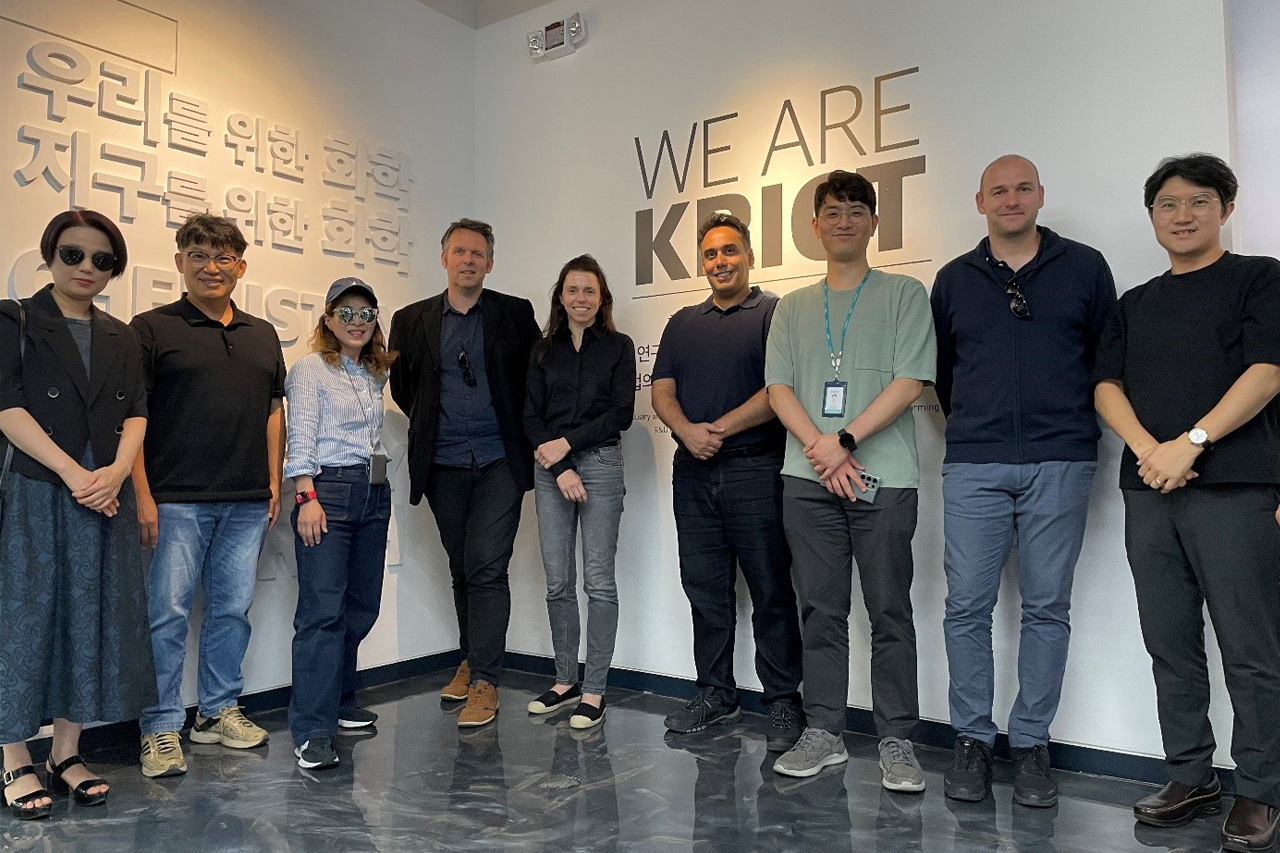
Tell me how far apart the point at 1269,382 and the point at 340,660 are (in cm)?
292

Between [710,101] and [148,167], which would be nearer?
[148,167]

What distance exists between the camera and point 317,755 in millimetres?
3012

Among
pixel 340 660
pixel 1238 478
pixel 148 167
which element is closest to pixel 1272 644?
pixel 1238 478

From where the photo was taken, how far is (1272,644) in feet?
7.95

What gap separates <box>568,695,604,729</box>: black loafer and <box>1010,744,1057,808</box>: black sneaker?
1.52 meters

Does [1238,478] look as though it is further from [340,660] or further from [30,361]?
[30,361]

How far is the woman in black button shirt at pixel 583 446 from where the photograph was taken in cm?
364

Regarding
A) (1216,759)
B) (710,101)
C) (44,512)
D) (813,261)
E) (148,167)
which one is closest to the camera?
(44,512)

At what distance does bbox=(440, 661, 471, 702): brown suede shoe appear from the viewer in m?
3.94

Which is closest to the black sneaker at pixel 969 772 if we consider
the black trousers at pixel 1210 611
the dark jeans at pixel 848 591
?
the dark jeans at pixel 848 591

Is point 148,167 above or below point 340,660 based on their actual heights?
above

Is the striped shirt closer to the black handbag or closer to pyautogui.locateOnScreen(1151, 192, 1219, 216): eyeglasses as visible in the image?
the black handbag

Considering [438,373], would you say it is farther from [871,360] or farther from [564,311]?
[871,360]

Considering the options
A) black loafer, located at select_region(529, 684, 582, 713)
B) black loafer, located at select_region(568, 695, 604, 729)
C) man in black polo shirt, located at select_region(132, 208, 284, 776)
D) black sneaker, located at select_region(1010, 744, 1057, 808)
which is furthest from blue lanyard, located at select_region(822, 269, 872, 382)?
man in black polo shirt, located at select_region(132, 208, 284, 776)
